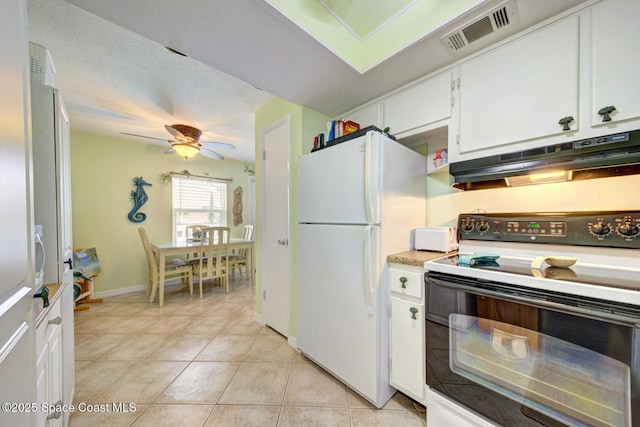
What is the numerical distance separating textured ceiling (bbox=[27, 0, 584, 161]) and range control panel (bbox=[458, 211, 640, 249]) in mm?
1037

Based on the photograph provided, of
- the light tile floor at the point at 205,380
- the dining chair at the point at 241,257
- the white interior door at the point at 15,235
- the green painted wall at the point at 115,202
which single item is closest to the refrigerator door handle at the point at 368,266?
the light tile floor at the point at 205,380

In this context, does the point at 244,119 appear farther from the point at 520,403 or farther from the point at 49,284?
the point at 520,403

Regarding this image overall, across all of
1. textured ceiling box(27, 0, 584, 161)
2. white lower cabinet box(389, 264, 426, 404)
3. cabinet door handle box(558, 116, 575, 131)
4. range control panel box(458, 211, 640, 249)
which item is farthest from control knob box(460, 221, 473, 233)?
textured ceiling box(27, 0, 584, 161)

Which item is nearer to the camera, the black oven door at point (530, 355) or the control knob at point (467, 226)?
the black oven door at point (530, 355)

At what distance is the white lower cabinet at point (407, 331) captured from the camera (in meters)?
1.33

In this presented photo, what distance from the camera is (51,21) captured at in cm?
151

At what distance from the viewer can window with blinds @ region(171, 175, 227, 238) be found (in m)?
4.35

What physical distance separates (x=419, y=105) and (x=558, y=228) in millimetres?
1117

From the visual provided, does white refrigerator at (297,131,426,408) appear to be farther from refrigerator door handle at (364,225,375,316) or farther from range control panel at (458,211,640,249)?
range control panel at (458,211,640,249)

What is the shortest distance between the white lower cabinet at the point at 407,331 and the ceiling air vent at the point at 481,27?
132 centimetres

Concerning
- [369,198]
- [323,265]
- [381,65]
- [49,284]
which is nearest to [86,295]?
[49,284]

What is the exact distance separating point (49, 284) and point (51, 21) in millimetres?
1687

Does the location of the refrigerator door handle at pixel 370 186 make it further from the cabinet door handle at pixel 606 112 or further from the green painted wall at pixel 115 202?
the green painted wall at pixel 115 202

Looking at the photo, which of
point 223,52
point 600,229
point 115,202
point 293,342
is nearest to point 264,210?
point 293,342
